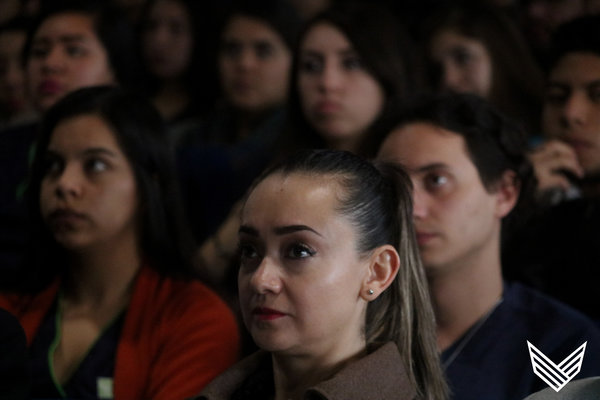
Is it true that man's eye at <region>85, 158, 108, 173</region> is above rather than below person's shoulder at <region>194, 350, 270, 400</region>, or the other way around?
above

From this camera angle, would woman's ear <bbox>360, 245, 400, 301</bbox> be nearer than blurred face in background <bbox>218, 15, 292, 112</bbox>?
Yes

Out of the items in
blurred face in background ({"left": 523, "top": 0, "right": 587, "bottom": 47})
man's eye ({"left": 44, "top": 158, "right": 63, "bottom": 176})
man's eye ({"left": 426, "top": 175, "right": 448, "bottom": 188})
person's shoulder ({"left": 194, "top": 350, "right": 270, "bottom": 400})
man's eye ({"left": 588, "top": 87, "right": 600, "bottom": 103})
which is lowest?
person's shoulder ({"left": 194, "top": 350, "right": 270, "bottom": 400})

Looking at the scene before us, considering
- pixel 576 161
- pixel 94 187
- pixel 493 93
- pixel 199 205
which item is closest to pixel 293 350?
pixel 94 187

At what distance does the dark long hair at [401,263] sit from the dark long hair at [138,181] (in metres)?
0.58

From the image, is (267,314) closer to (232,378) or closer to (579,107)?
(232,378)

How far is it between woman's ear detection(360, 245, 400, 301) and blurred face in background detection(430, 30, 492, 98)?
1.47 m

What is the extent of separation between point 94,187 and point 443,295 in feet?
2.26

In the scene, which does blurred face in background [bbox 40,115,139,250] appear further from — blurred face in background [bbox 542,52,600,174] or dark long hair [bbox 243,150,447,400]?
blurred face in background [bbox 542,52,600,174]

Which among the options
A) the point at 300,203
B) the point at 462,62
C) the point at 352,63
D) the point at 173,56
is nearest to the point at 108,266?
the point at 300,203

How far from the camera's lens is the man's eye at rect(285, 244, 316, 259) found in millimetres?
1324

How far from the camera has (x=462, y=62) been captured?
2832 mm

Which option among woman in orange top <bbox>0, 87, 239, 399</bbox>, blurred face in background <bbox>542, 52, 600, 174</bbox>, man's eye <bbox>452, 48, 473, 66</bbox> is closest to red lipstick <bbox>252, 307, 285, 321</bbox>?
woman in orange top <bbox>0, 87, 239, 399</bbox>

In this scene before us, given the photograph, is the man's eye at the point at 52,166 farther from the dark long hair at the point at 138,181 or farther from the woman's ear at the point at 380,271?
the woman's ear at the point at 380,271

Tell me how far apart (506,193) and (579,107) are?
44 cm
